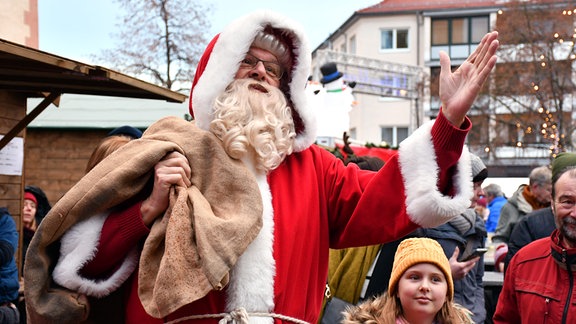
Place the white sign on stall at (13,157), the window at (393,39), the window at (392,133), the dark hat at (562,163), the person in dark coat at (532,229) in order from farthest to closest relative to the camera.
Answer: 1. the window at (393,39)
2. the window at (392,133)
3. the white sign on stall at (13,157)
4. the person in dark coat at (532,229)
5. the dark hat at (562,163)

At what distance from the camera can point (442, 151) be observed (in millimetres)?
2352

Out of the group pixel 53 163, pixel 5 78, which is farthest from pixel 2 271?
pixel 53 163

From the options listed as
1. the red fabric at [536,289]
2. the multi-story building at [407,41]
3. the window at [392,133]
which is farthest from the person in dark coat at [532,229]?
the window at [392,133]

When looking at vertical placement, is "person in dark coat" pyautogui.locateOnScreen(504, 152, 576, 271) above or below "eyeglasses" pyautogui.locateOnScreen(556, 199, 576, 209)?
below

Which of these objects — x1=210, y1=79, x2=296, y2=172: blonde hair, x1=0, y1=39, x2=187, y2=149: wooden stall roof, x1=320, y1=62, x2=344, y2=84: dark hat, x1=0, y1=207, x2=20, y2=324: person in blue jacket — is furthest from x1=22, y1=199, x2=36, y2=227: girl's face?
x1=210, y1=79, x2=296, y2=172: blonde hair

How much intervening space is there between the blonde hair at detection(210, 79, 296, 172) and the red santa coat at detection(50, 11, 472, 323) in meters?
0.05

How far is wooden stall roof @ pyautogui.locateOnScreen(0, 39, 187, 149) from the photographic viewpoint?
4.46 meters

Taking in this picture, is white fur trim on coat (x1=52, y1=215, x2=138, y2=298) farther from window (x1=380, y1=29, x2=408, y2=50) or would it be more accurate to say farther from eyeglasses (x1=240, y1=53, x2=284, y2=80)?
window (x1=380, y1=29, x2=408, y2=50)

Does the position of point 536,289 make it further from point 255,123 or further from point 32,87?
point 32,87

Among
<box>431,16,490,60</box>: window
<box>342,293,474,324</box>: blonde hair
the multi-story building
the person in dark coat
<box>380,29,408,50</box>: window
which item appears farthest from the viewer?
<box>380,29,408,50</box>: window

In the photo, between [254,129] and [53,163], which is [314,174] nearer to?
[254,129]

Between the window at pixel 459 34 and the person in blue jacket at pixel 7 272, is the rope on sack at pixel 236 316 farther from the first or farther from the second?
the window at pixel 459 34

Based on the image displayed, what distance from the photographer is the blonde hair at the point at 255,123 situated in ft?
8.20

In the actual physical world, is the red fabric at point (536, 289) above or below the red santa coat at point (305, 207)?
below
